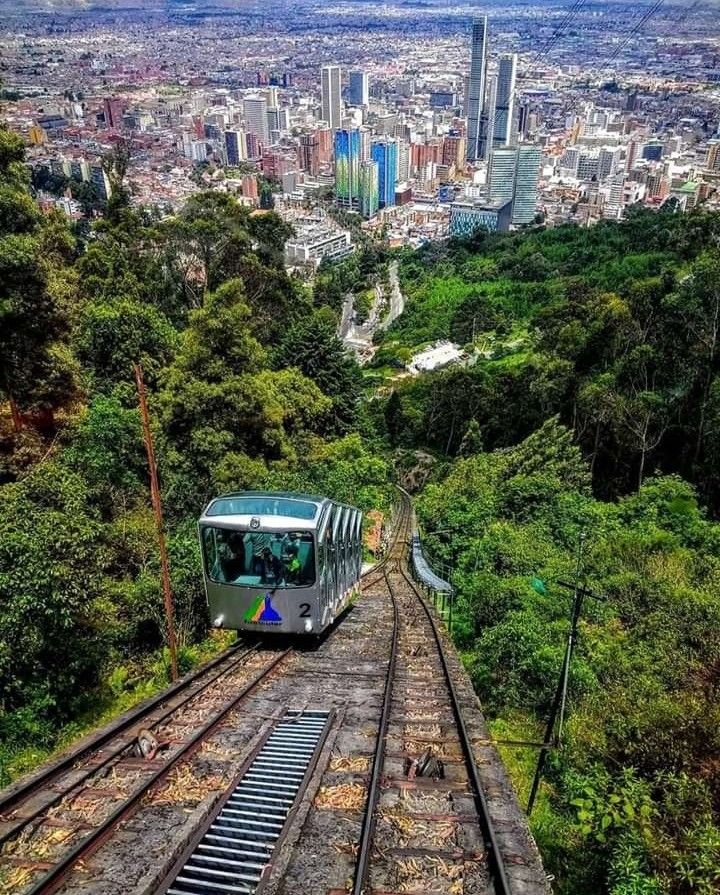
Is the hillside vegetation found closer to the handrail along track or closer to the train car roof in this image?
the handrail along track

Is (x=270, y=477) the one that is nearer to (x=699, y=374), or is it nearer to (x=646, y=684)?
(x=646, y=684)

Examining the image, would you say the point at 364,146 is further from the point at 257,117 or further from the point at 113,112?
the point at 113,112

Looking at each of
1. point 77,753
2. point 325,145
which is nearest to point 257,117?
point 325,145

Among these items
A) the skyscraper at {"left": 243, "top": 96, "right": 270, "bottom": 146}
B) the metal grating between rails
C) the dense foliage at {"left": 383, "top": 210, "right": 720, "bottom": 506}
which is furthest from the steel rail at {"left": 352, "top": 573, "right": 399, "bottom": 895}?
the skyscraper at {"left": 243, "top": 96, "right": 270, "bottom": 146}

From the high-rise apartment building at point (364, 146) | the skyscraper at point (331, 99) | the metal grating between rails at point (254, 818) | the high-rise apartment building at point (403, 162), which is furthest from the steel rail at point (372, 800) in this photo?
the skyscraper at point (331, 99)

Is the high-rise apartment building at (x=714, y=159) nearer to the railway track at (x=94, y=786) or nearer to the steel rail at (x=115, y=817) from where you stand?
the railway track at (x=94, y=786)

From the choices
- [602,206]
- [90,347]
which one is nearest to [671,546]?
[90,347]

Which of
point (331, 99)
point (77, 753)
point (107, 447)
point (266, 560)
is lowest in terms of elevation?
point (107, 447)
